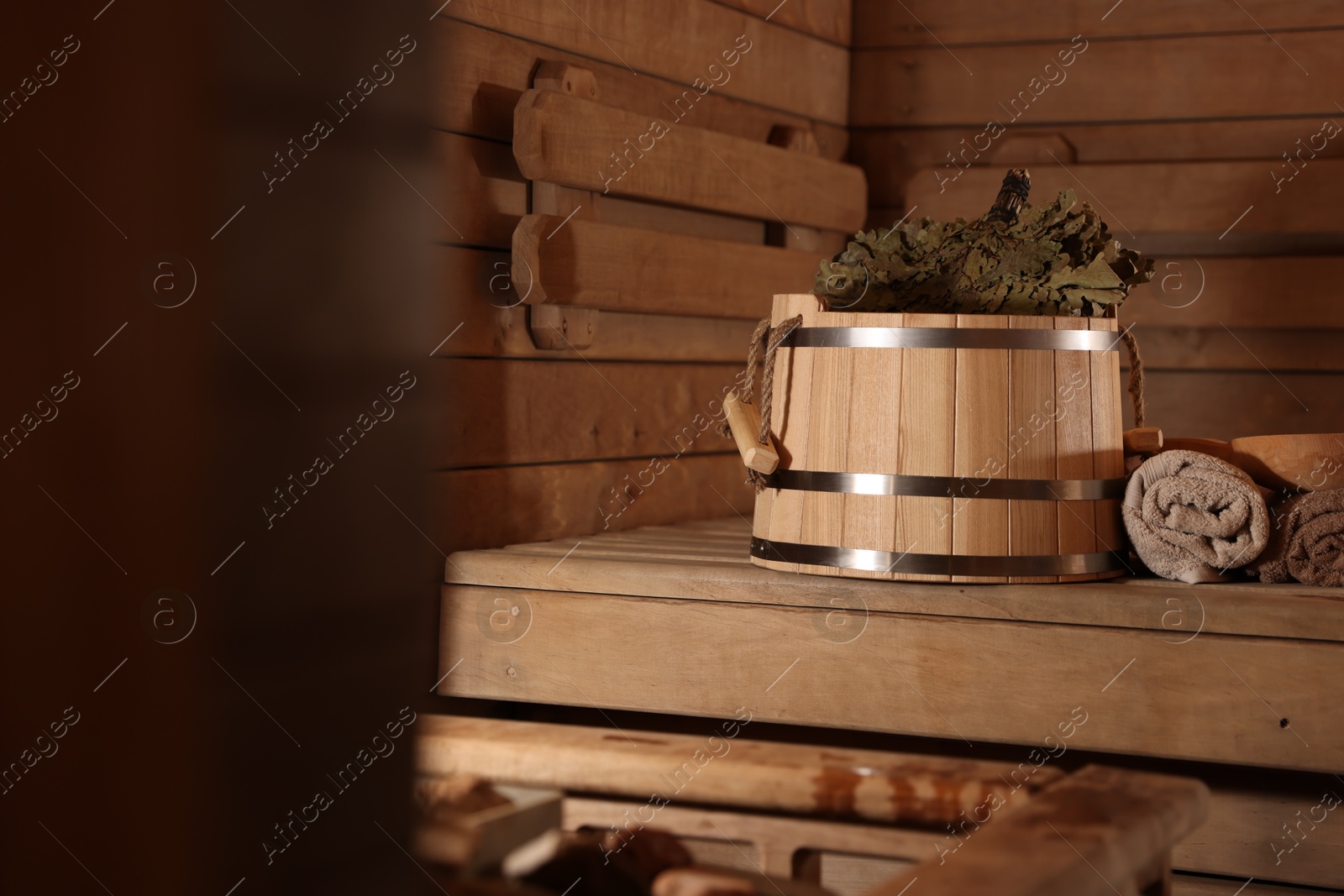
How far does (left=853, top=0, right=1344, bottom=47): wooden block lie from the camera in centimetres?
300

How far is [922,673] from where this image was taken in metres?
1.94

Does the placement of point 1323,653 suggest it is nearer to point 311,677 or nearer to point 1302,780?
point 1302,780

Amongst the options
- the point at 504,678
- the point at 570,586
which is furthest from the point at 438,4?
the point at 504,678

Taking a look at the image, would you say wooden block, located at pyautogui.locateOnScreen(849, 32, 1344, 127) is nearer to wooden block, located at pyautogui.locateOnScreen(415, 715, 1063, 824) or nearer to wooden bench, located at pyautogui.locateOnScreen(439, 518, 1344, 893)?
wooden bench, located at pyautogui.locateOnScreen(439, 518, 1344, 893)

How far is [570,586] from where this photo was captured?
2127 millimetres

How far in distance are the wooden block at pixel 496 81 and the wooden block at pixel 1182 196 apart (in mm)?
747

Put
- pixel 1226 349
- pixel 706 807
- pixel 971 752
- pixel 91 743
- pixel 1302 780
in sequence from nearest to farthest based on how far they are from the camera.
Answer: pixel 706 807
pixel 91 743
pixel 1302 780
pixel 971 752
pixel 1226 349

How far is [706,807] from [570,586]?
821 millimetres

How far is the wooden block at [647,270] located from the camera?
7.43 feet

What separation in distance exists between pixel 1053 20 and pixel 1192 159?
0.45m

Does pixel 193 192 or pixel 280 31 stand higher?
pixel 280 31

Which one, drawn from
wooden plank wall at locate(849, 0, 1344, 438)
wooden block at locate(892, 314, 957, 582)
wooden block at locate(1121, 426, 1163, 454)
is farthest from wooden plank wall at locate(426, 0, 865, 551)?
wooden block at locate(1121, 426, 1163, 454)

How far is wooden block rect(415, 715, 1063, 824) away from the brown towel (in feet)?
2.58

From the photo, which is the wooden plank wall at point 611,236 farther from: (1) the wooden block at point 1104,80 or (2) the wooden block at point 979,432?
(2) the wooden block at point 979,432
